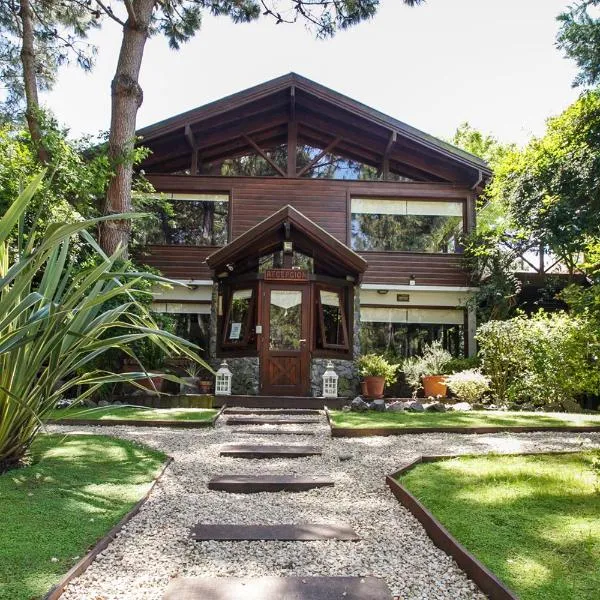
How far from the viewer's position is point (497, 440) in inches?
232

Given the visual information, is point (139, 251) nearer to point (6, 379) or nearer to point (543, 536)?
point (6, 379)

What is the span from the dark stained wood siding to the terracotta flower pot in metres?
4.18

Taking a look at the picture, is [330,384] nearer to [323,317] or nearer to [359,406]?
[323,317]

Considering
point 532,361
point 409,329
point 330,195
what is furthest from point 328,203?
point 532,361

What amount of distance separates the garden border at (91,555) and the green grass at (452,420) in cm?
358

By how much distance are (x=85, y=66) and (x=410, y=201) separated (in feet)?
30.1

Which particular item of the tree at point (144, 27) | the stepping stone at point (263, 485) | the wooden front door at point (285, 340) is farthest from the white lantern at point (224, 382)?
the stepping stone at point (263, 485)

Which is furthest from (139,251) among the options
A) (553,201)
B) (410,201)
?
(553,201)

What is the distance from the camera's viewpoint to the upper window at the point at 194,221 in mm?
14445

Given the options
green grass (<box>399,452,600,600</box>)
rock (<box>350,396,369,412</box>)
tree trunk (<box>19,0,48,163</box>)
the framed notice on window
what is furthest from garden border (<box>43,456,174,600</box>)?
tree trunk (<box>19,0,48,163</box>)

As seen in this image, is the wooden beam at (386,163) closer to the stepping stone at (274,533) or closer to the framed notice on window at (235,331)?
the framed notice on window at (235,331)

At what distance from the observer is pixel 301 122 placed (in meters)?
15.1

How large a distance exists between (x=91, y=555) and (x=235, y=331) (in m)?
8.47

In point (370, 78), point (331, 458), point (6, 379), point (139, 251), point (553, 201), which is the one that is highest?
point (370, 78)
